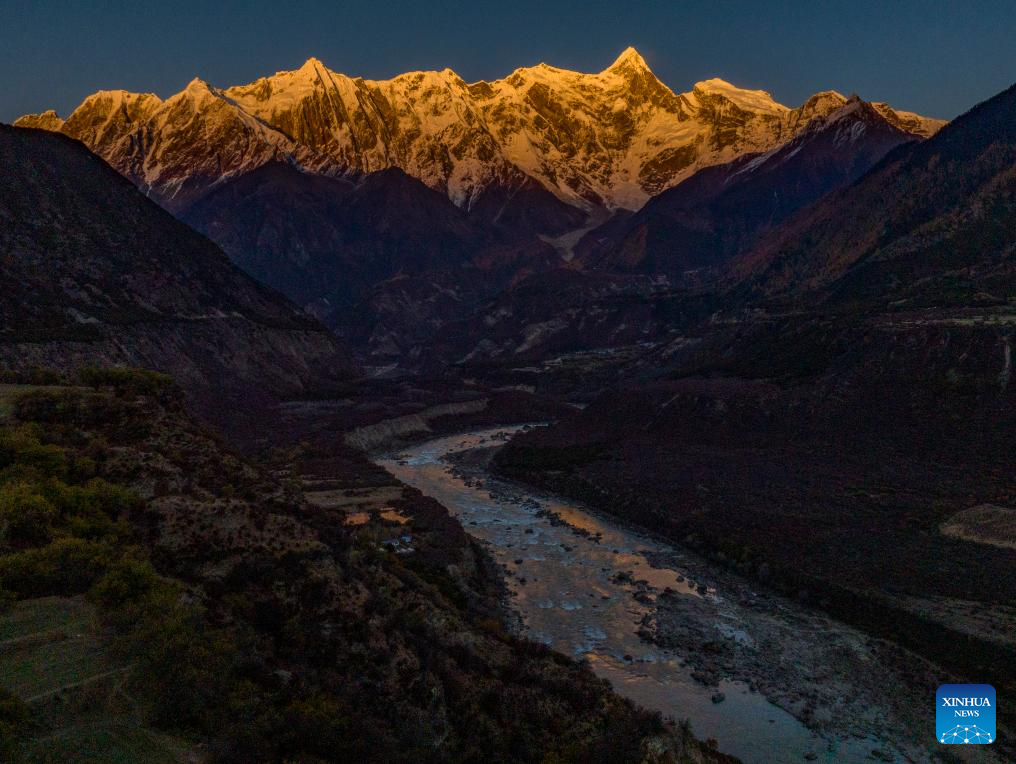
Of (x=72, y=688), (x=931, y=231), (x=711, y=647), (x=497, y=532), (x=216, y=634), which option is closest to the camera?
(x=72, y=688)

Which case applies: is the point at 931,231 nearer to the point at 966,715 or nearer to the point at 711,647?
the point at 966,715

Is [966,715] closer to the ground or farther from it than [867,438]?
closer to the ground

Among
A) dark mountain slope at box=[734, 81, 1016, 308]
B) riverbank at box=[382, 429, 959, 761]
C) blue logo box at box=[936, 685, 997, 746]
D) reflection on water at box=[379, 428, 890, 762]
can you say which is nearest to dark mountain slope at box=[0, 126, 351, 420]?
reflection on water at box=[379, 428, 890, 762]

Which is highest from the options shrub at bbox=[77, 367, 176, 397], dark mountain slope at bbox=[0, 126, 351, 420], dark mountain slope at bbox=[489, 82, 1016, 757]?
dark mountain slope at bbox=[0, 126, 351, 420]

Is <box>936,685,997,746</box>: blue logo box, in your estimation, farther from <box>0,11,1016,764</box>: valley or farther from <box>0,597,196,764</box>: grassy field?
<box>0,597,196,764</box>: grassy field

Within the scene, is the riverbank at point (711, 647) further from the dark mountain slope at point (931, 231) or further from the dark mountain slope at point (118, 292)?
the dark mountain slope at point (931, 231)

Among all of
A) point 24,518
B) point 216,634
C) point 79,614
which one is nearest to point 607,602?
point 216,634
